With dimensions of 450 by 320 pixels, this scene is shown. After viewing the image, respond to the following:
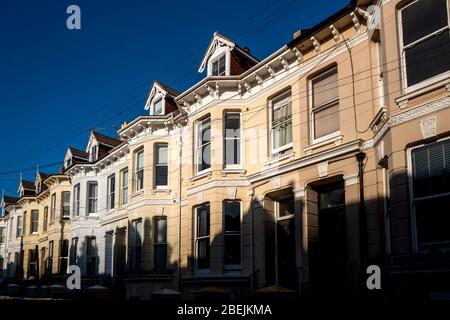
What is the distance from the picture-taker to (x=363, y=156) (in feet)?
43.8

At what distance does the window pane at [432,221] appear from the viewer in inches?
397

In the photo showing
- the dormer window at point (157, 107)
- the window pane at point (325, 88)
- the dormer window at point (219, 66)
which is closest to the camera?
the window pane at point (325, 88)

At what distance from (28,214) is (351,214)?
32.4 metres

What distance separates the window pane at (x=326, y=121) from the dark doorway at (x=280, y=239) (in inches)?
84.2

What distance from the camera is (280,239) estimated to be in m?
16.7

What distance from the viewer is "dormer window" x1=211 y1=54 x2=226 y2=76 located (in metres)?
19.9

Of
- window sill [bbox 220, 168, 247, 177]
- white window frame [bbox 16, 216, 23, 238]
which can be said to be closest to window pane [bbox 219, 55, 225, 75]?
window sill [bbox 220, 168, 247, 177]

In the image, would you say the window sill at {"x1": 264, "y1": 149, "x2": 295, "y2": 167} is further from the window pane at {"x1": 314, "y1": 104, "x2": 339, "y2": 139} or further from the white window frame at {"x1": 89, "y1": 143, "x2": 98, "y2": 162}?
the white window frame at {"x1": 89, "y1": 143, "x2": 98, "y2": 162}

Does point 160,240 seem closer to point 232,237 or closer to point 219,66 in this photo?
point 232,237

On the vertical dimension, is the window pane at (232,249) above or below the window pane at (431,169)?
below

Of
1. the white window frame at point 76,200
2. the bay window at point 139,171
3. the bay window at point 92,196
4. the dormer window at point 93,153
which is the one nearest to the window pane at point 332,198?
the bay window at point 139,171

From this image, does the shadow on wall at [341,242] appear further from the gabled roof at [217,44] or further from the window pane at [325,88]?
the gabled roof at [217,44]

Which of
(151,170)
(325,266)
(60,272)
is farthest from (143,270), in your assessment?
(60,272)

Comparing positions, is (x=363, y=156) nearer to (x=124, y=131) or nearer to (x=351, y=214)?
(x=351, y=214)
